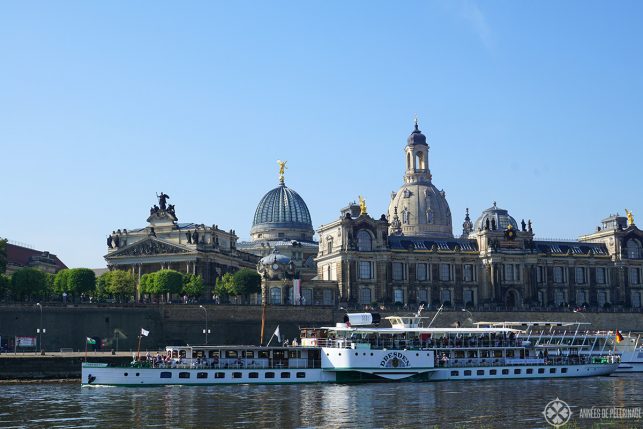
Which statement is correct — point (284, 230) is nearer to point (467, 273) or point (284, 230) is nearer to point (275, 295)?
point (467, 273)

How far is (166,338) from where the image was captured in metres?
110

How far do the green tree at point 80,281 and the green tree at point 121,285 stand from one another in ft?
13.4

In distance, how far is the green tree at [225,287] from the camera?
13025 centimetres

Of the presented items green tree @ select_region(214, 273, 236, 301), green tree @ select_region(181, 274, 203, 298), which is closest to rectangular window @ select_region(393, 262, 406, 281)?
green tree @ select_region(214, 273, 236, 301)

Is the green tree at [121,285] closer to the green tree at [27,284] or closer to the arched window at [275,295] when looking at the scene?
the green tree at [27,284]

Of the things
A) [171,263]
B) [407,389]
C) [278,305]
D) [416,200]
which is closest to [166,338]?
[278,305]

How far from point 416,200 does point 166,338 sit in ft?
235

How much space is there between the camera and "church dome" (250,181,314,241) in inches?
7013

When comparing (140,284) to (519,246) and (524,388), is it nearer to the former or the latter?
(519,246)

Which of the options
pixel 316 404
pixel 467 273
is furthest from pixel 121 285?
pixel 316 404

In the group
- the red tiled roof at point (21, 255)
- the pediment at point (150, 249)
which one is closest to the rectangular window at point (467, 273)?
the pediment at point (150, 249)

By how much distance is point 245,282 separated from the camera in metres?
130

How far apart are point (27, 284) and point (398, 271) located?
157ft

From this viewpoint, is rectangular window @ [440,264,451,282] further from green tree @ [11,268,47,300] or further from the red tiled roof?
the red tiled roof
